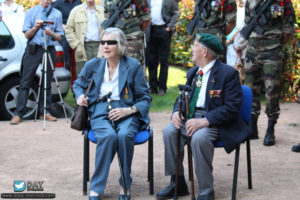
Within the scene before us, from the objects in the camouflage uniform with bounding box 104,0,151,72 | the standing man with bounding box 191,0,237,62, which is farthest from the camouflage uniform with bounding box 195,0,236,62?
the camouflage uniform with bounding box 104,0,151,72

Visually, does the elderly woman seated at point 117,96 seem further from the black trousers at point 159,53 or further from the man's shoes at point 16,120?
the black trousers at point 159,53

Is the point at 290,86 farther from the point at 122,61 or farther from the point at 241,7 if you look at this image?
the point at 122,61

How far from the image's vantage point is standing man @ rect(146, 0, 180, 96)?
12.0 meters

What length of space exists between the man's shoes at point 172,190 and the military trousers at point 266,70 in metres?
2.69

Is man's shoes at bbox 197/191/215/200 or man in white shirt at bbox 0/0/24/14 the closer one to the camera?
man's shoes at bbox 197/191/215/200

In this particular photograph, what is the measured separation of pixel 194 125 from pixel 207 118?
0.46 feet

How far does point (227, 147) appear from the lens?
534 cm

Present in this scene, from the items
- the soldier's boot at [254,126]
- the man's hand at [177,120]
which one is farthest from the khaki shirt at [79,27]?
the man's hand at [177,120]

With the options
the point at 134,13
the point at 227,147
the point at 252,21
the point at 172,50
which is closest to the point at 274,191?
the point at 227,147

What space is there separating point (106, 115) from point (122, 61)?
1.96 ft

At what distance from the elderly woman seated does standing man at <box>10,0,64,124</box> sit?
3.63 meters

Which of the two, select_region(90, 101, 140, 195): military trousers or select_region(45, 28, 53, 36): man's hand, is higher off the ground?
select_region(45, 28, 53, 36): man's hand

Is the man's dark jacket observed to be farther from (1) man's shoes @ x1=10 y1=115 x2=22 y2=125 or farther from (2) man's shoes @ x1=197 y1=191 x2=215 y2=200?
(1) man's shoes @ x1=10 y1=115 x2=22 y2=125

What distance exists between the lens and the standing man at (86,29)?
1067cm
